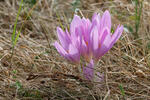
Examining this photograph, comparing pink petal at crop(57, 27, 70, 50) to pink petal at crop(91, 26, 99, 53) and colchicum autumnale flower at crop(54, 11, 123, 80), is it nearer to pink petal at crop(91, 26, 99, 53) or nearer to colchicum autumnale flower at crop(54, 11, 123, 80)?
colchicum autumnale flower at crop(54, 11, 123, 80)

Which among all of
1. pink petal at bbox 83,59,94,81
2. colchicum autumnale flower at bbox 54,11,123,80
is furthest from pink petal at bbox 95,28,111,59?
pink petal at bbox 83,59,94,81

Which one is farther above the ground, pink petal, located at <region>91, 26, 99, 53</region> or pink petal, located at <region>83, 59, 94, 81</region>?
pink petal, located at <region>91, 26, 99, 53</region>

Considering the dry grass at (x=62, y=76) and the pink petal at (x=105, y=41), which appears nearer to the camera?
the pink petal at (x=105, y=41)

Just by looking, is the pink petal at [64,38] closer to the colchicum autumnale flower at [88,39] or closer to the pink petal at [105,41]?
the colchicum autumnale flower at [88,39]

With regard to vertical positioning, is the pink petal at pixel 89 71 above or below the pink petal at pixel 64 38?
below

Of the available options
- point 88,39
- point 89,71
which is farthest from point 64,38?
point 89,71

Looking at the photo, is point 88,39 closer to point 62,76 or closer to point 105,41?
point 105,41

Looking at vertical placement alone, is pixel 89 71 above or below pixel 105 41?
below

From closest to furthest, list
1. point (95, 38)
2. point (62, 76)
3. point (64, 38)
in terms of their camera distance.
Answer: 1. point (95, 38)
2. point (64, 38)
3. point (62, 76)

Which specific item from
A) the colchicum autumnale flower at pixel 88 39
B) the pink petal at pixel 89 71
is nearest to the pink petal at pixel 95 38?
the colchicum autumnale flower at pixel 88 39
